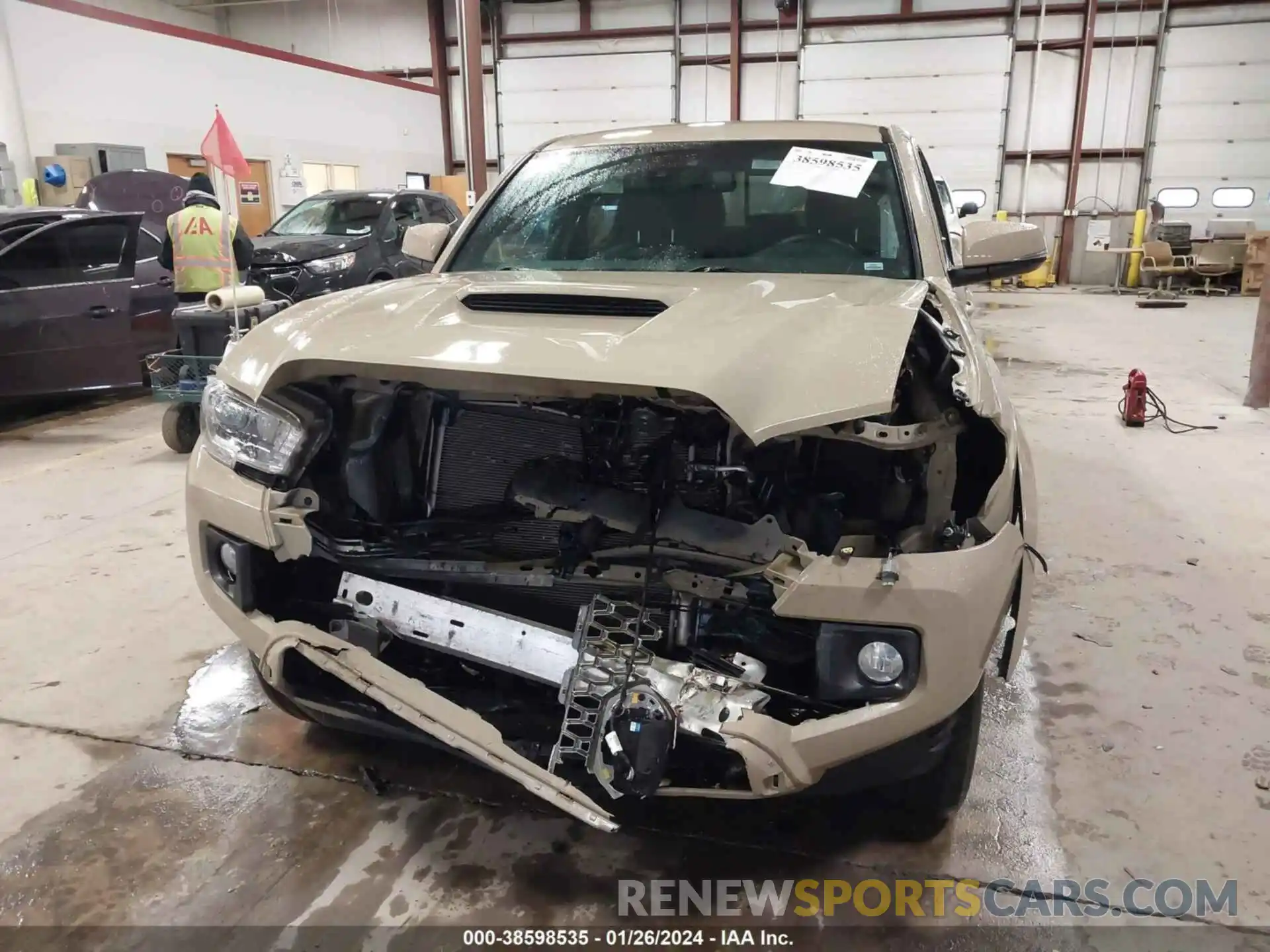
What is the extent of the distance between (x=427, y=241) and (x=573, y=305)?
1316 mm

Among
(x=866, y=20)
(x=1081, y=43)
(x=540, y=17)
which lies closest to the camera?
(x=1081, y=43)

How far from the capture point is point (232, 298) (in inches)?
196

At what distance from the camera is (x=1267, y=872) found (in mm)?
1898

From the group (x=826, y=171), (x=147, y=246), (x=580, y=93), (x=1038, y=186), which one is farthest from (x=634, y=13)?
(x=826, y=171)

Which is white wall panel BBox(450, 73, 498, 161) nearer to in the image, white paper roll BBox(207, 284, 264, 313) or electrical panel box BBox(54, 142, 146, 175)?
electrical panel box BBox(54, 142, 146, 175)

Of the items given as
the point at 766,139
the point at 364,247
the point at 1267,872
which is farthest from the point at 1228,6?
the point at 1267,872

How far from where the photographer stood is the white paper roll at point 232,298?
4.93 meters

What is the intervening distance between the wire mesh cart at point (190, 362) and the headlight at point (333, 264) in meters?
2.89

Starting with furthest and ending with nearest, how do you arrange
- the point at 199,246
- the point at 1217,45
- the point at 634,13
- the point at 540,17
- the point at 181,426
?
1. the point at 540,17
2. the point at 634,13
3. the point at 1217,45
4. the point at 199,246
5. the point at 181,426

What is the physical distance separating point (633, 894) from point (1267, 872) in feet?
4.39

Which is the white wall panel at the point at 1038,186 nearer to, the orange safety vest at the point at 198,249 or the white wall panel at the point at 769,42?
the white wall panel at the point at 769,42

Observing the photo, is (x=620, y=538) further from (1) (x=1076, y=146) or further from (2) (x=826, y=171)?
(1) (x=1076, y=146)

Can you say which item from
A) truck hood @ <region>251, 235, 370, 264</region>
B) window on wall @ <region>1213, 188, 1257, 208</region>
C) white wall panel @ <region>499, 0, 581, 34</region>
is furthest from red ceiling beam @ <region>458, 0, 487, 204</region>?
window on wall @ <region>1213, 188, 1257, 208</region>

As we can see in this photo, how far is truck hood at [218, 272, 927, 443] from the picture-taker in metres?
1.51
